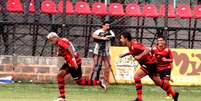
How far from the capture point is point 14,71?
19188mm

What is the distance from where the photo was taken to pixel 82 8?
21.4 m

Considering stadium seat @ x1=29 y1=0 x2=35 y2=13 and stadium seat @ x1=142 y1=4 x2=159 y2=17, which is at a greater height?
stadium seat @ x1=29 y1=0 x2=35 y2=13

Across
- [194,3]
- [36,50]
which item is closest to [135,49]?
[36,50]

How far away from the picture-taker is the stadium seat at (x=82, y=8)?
69.6 ft

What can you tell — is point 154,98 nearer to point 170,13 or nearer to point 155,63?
point 155,63

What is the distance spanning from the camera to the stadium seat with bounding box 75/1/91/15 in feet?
69.6

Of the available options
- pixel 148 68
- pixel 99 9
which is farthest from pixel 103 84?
pixel 99 9

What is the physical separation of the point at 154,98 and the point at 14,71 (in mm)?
5072

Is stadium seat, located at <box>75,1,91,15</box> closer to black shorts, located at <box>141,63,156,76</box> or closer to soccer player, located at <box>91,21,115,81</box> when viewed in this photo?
soccer player, located at <box>91,21,115,81</box>

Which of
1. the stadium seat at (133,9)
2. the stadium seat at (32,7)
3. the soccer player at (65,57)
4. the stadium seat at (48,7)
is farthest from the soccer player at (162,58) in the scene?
the stadium seat at (32,7)

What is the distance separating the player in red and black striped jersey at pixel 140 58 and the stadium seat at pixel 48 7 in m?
6.97

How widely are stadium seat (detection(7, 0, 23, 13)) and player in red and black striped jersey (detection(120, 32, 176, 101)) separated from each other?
7.48 m

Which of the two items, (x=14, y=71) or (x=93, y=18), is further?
(x=93, y=18)

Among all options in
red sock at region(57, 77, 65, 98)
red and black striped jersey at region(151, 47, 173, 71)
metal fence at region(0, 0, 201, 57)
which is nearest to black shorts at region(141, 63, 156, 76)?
red and black striped jersey at region(151, 47, 173, 71)
